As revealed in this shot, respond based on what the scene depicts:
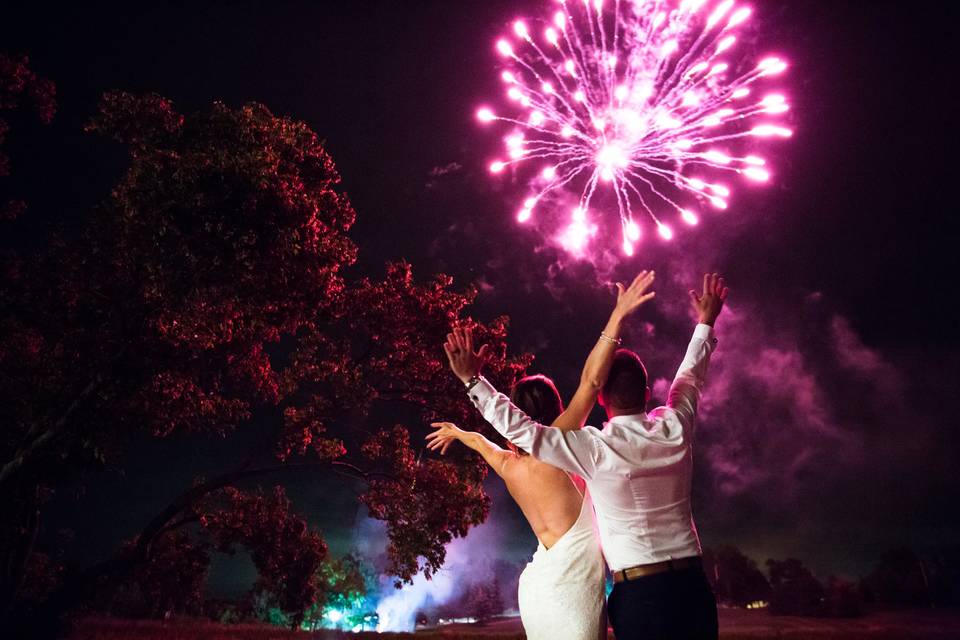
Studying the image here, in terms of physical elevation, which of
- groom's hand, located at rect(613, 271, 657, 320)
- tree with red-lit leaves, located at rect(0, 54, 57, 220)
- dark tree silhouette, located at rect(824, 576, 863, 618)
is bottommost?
dark tree silhouette, located at rect(824, 576, 863, 618)

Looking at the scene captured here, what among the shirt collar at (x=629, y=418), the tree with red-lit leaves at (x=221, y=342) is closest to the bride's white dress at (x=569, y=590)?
the shirt collar at (x=629, y=418)

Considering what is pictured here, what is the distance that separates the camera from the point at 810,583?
9769 cm

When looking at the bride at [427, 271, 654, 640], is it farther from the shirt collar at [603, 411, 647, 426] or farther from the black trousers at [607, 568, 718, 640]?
the black trousers at [607, 568, 718, 640]

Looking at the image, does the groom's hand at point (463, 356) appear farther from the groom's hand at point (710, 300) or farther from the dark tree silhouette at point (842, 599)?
the dark tree silhouette at point (842, 599)

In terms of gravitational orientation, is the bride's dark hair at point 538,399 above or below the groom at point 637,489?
above

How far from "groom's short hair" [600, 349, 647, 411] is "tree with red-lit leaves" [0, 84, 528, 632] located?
7648 millimetres

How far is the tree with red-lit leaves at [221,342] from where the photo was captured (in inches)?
376

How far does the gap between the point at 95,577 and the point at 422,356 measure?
831 centimetres

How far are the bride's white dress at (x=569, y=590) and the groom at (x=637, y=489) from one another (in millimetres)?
655

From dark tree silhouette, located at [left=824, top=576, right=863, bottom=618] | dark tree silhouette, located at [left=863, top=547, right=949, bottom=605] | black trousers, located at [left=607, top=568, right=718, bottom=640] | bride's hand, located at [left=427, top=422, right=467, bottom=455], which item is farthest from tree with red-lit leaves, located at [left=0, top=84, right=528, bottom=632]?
dark tree silhouette, located at [left=863, top=547, right=949, bottom=605]

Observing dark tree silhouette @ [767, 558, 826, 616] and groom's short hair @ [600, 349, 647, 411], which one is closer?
groom's short hair @ [600, 349, 647, 411]

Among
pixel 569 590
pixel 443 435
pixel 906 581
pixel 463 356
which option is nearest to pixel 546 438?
pixel 463 356

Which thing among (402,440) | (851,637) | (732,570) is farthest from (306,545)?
(732,570)

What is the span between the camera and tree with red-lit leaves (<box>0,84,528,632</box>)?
31.3ft
